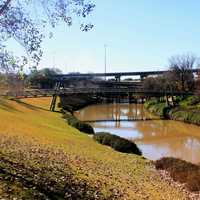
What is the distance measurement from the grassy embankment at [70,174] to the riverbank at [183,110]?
140 feet

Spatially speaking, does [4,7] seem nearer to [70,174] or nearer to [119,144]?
[70,174]

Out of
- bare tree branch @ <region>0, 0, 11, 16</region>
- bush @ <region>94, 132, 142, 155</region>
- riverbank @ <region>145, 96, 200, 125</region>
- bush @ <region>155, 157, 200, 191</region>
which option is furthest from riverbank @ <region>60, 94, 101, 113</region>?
bare tree branch @ <region>0, 0, 11, 16</region>

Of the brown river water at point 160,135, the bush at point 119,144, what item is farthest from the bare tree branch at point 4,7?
the brown river water at point 160,135

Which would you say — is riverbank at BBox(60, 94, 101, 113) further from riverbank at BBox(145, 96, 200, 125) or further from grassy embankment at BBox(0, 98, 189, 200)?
grassy embankment at BBox(0, 98, 189, 200)

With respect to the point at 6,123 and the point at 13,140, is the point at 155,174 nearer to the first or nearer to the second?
the point at 13,140

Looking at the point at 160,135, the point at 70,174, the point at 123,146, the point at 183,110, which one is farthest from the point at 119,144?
the point at 183,110

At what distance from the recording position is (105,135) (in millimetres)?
41875

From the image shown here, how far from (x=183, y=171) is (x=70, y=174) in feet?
26.6

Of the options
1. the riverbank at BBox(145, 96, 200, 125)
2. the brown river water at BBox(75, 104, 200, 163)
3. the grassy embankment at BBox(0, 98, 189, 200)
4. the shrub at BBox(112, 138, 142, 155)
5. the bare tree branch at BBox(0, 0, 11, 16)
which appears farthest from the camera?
the riverbank at BBox(145, 96, 200, 125)

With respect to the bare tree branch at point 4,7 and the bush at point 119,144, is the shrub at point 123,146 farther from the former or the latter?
the bare tree branch at point 4,7

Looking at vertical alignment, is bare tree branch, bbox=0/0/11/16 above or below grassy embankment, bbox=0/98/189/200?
above

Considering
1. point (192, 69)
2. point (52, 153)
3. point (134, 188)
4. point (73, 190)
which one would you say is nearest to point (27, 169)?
point (73, 190)

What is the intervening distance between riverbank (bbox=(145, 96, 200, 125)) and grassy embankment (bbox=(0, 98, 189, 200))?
42632mm

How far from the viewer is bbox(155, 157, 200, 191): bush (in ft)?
76.6
